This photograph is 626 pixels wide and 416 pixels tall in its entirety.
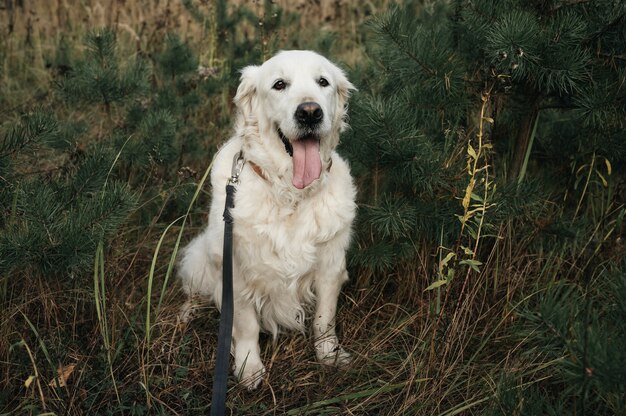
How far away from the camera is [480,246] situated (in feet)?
8.12

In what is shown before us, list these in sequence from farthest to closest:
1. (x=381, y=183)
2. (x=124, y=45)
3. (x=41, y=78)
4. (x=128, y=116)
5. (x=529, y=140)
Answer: (x=124, y=45) < (x=41, y=78) < (x=128, y=116) < (x=381, y=183) < (x=529, y=140)

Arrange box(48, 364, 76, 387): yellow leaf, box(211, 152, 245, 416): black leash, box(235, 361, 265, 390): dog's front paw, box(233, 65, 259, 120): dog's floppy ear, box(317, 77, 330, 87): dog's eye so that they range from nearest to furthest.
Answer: box(211, 152, 245, 416): black leash → box(48, 364, 76, 387): yellow leaf → box(235, 361, 265, 390): dog's front paw → box(317, 77, 330, 87): dog's eye → box(233, 65, 259, 120): dog's floppy ear

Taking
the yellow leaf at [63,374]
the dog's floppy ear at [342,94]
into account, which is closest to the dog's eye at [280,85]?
the dog's floppy ear at [342,94]

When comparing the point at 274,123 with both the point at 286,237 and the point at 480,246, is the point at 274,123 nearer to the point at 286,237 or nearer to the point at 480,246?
the point at 286,237

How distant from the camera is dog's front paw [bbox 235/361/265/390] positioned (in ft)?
6.81

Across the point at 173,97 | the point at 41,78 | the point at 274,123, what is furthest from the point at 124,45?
the point at 274,123

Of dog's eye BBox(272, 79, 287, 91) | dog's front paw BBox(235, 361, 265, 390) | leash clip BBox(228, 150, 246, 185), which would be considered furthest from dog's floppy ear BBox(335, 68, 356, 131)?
dog's front paw BBox(235, 361, 265, 390)

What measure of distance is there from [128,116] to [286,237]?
1582mm

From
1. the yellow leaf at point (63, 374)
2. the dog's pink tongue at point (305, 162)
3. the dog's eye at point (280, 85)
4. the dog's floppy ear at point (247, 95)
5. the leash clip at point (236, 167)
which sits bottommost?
the yellow leaf at point (63, 374)

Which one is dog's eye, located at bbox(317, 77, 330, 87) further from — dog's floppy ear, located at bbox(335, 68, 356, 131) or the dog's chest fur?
the dog's chest fur

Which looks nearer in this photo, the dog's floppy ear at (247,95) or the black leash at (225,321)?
the black leash at (225,321)

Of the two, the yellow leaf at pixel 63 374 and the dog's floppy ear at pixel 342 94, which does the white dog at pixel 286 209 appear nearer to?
the dog's floppy ear at pixel 342 94

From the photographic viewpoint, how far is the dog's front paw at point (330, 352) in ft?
7.20

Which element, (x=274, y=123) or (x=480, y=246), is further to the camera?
(x=480, y=246)
